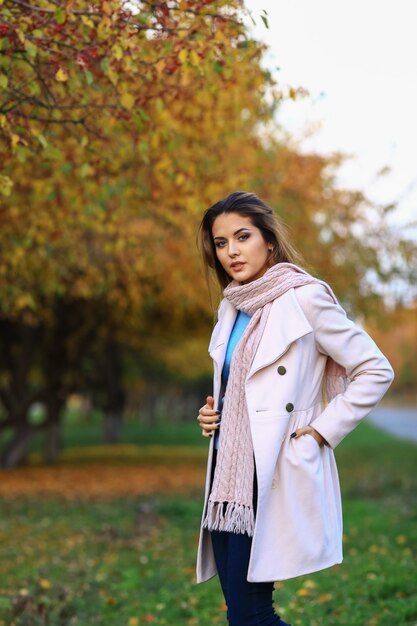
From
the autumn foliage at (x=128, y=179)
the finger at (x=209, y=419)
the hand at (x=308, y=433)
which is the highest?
the autumn foliage at (x=128, y=179)

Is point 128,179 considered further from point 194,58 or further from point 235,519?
point 235,519

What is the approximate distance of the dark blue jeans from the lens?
317 cm

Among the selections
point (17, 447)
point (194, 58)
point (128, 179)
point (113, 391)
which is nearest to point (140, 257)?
point (128, 179)

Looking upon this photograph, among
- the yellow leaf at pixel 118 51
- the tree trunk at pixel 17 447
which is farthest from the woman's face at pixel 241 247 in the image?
the tree trunk at pixel 17 447

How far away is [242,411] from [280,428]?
18cm

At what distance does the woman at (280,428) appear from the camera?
3.14 m

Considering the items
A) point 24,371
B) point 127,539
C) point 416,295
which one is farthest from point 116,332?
point 127,539

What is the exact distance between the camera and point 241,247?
136 inches

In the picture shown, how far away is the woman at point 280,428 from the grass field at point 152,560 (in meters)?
Result: 2.49

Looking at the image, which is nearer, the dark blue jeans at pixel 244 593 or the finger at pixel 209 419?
the dark blue jeans at pixel 244 593

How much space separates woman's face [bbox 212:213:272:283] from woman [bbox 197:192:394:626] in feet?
0.33

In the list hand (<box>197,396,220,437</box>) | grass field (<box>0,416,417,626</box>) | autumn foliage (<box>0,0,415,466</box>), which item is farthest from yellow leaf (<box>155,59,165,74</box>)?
grass field (<box>0,416,417,626</box>)

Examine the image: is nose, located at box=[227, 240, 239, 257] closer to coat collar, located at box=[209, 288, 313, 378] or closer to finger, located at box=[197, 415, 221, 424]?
coat collar, located at box=[209, 288, 313, 378]

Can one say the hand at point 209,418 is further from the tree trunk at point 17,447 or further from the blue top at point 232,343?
the tree trunk at point 17,447
